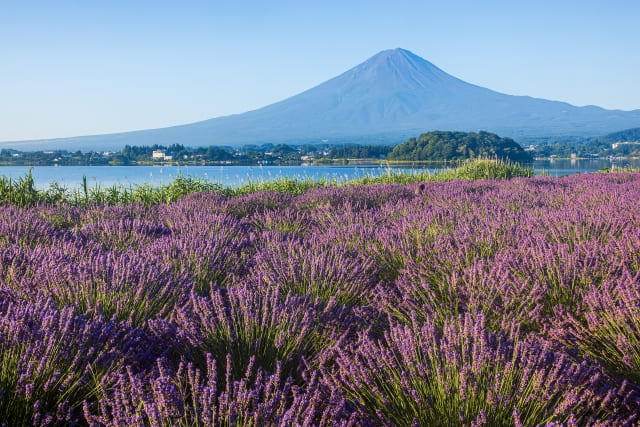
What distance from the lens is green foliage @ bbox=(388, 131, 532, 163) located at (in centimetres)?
3384

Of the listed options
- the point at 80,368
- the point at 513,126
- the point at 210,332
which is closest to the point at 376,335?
the point at 210,332

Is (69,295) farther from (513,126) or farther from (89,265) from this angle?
(513,126)

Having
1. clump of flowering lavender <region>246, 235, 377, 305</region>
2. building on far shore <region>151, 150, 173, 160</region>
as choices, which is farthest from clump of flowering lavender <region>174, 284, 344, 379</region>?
building on far shore <region>151, 150, 173, 160</region>

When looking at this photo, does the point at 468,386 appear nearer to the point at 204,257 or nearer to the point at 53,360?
the point at 53,360

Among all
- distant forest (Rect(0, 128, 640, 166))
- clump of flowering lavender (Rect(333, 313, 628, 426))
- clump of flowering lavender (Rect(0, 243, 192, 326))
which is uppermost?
distant forest (Rect(0, 128, 640, 166))

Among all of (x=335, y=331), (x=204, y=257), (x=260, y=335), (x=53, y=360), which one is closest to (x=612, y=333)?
(x=335, y=331)

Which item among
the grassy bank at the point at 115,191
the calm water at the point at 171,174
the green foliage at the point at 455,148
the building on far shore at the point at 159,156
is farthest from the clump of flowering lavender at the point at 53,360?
the building on far shore at the point at 159,156

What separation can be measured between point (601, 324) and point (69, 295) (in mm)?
2353

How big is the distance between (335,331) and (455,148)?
112 feet

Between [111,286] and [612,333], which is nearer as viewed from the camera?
[612,333]

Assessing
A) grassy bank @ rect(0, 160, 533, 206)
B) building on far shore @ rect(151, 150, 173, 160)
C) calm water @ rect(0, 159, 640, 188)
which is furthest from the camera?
building on far shore @ rect(151, 150, 173, 160)

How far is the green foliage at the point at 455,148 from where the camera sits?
1332 inches

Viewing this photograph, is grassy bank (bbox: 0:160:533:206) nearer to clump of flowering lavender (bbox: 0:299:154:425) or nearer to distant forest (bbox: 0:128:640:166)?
clump of flowering lavender (bbox: 0:299:154:425)

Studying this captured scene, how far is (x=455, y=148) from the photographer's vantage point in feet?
115
